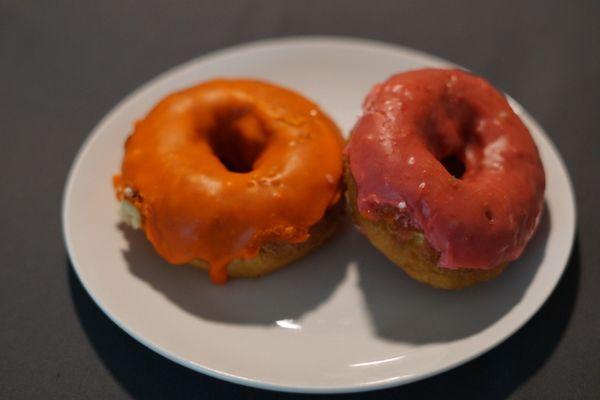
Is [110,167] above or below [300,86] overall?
below

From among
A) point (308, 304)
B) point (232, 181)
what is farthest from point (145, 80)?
point (308, 304)

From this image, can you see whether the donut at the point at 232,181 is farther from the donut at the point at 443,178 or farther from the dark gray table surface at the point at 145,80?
the dark gray table surface at the point at 145,80

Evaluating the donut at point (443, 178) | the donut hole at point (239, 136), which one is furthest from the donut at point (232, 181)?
the donut at point (443, 178)

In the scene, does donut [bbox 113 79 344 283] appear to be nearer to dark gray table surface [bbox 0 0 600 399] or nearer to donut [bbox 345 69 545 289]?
donut [bbox 345 69 545 289]

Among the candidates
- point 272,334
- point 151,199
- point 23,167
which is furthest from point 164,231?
point 23,167

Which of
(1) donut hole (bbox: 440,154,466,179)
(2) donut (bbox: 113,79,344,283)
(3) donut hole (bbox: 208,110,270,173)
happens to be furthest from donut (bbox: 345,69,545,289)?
(3) donut hole (bbox: 208,110,270,173)

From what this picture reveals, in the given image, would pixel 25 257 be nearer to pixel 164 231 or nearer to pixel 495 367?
pixel 164 231
